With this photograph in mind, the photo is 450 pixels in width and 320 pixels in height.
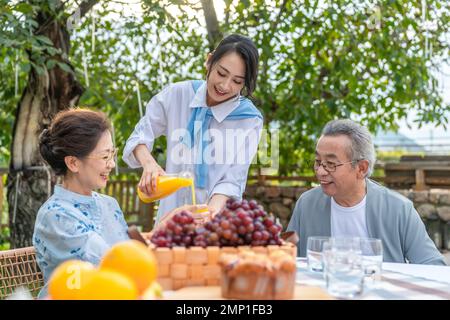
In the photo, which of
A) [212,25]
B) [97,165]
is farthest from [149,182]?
[212,25]

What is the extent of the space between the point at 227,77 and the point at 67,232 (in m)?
0.85

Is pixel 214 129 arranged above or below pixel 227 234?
above

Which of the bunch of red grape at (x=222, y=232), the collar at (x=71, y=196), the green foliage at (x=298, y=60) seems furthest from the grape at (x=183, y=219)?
the green foliage at (x=298, y=60)

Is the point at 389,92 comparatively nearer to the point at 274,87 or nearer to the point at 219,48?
→ the point at 274,87

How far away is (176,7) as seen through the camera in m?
4.33

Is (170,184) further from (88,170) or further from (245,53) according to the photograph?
(245,53)

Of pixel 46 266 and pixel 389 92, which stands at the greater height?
pixel 389 92

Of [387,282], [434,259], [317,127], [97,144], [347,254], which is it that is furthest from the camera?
[317,127]

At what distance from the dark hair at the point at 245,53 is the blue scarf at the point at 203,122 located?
0.09 metres

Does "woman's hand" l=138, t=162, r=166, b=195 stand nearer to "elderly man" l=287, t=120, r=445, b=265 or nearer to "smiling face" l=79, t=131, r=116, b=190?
"smiling face" l=79, t=131, r=116, b=190

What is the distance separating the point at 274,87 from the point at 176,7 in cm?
147

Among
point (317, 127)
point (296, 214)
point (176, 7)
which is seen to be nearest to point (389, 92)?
point (317, 127)

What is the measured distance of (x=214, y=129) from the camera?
2289 mm

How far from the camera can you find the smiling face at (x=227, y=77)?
2.18 m
